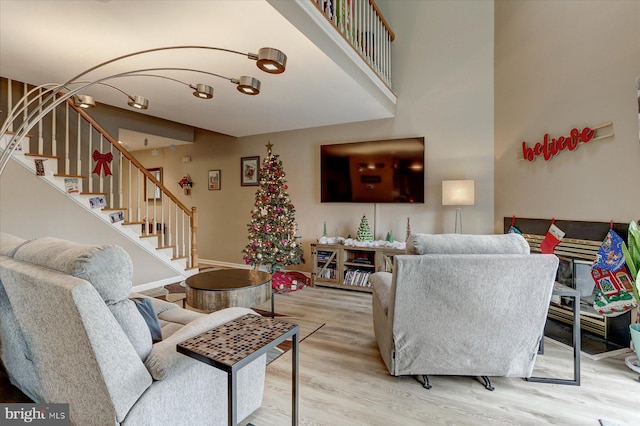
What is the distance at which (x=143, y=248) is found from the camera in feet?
13.7

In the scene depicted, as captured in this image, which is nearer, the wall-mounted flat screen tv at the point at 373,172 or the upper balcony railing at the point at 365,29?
the upper balcony railing at the point at 365,29

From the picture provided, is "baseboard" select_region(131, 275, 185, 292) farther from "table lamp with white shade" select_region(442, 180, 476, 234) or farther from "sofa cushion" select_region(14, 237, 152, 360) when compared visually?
"table lamp with white shade" select_region(442, 180, 476, 234)

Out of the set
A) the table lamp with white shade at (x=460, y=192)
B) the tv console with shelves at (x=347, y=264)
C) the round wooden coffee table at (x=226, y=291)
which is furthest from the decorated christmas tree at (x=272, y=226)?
the table lamp with white shade at (x=460, y=192)

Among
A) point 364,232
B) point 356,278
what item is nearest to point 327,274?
point 356,278

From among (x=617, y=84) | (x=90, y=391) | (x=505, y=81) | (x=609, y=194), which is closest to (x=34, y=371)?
(x=90, y=391)

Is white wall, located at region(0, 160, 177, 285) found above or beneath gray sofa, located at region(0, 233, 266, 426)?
above

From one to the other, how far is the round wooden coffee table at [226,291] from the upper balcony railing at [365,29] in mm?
2271

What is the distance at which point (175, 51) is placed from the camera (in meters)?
2.47

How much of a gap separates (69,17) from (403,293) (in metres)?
2.80

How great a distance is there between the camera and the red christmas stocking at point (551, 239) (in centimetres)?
303

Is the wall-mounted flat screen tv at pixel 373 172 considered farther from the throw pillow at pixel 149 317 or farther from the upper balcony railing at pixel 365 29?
the throw pillow at pixel 149 317

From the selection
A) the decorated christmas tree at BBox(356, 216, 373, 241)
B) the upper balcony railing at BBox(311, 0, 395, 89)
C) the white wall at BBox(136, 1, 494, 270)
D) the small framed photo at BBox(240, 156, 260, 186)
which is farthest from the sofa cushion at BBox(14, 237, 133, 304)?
the small framed photo at BBox(240, 156, 260, 186)

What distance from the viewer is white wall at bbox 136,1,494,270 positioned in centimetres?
389

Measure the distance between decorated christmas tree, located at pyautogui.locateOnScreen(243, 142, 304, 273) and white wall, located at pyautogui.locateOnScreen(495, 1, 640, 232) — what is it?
274 cm
